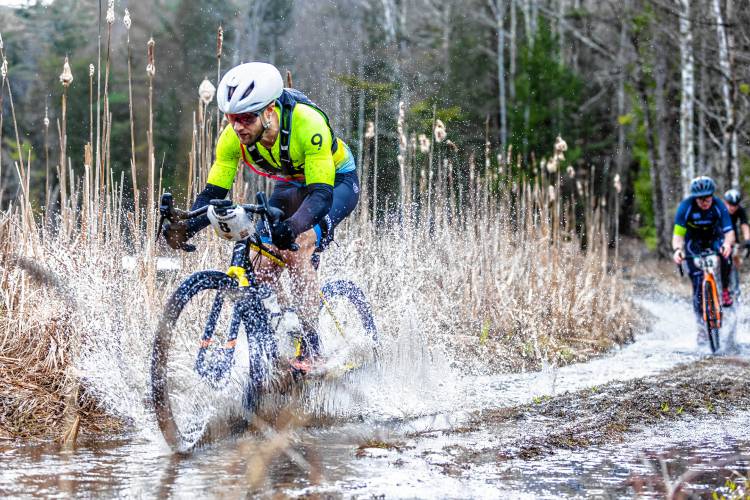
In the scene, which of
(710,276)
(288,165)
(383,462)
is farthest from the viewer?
(710,276)

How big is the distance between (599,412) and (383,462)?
196 cm

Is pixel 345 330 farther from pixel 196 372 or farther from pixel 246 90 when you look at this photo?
pixel 246 90

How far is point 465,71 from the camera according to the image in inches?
1388

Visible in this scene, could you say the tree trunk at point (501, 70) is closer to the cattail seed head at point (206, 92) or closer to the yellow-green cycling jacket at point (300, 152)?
the cattail seed head at point (206, 92)

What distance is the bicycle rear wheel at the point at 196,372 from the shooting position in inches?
201

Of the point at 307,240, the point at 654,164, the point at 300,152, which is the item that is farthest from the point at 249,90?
the point at 654,164

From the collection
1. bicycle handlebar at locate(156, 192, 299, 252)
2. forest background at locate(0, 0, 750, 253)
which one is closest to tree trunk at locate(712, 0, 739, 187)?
forest background at locate(0, 0, 750, 253)

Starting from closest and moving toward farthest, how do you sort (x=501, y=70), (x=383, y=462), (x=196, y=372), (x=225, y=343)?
1. (x=383, y=462)
2. (x=196, y=372)
3. (x=225, y=343)
4. (x=501, y=70)

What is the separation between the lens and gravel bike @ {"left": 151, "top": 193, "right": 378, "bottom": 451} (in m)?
5.18

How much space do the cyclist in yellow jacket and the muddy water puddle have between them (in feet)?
2.46

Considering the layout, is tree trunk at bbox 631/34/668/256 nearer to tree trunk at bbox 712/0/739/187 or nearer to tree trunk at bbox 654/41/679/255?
tree trunk at bbox 654/41/679/255

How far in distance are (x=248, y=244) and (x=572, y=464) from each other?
6.39ft

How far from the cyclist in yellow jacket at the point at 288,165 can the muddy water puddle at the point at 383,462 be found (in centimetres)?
75

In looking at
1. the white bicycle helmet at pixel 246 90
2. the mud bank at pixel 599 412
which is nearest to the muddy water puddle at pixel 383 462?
the mud bank at pixel 599 412
